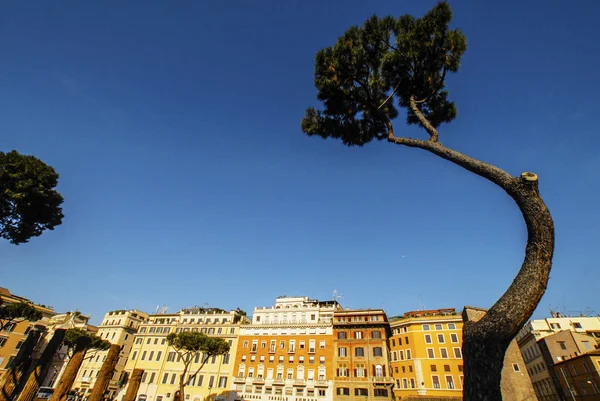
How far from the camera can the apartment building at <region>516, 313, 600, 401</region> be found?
48219 mm

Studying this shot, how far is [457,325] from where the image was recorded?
4762 cm

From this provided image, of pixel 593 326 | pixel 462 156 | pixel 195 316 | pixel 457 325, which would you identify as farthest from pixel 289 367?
pixel 593 326

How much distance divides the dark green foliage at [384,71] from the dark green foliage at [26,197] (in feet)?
71.4

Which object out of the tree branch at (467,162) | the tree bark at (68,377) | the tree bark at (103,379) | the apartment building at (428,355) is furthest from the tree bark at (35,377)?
the apartment building at (428,355)

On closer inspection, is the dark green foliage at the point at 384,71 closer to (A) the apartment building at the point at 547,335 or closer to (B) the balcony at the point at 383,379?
(B) the balcony at the point at 383,379

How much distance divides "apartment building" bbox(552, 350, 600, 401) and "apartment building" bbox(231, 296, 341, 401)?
111 feet

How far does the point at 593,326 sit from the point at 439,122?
6413 cm

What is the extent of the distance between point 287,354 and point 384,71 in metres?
46.9

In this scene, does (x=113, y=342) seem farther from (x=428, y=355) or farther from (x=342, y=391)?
(x=428, y=355)

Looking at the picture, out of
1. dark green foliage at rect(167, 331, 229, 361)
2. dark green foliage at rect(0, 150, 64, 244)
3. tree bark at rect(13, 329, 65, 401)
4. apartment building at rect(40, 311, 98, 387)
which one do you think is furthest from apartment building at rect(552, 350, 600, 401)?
apartment building at rect(40, 311, 98, 387)

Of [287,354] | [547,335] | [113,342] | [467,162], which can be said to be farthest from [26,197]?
[547,335]

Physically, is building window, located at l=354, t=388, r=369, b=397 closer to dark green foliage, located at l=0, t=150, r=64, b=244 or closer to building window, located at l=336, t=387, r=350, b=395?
building window, located at l=336, t=387, r=350, b=395

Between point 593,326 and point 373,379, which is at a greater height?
point 593,326

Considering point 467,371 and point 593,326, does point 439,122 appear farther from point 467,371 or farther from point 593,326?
point 593,326
